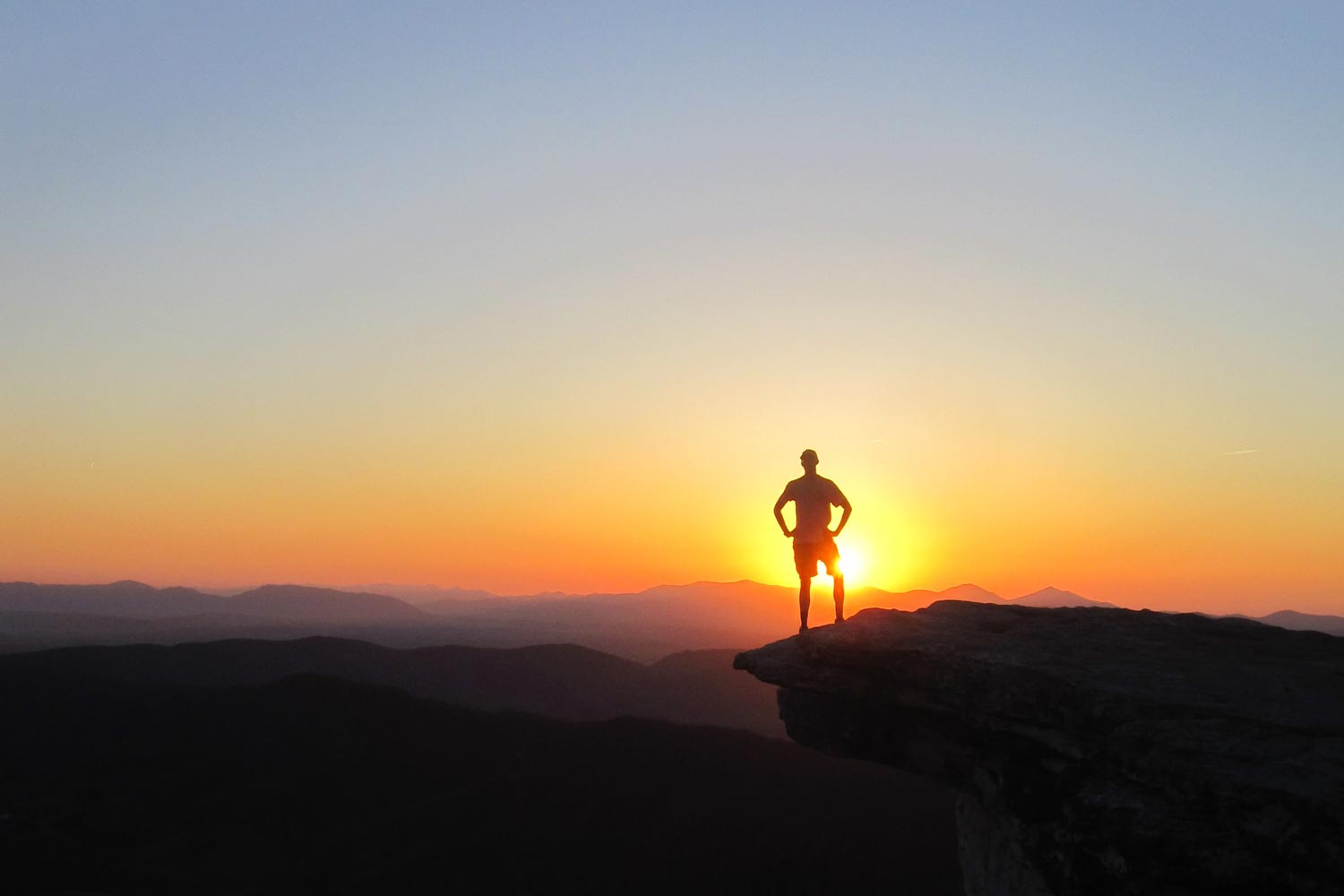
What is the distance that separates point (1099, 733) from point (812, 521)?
4409 mm

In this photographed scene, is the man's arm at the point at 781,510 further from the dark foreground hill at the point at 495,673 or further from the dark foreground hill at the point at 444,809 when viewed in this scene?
the dark foreground hill at the point at 495,673

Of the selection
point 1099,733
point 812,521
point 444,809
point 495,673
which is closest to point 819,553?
point 812,521

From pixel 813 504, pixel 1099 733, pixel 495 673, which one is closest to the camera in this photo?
pixel 1099 733

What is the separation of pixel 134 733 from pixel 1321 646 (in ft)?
118

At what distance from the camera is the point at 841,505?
12.2m

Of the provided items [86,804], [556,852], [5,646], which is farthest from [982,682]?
[5,646]

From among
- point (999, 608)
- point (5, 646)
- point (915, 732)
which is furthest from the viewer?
point (5, 646)

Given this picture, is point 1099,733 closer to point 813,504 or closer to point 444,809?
point 813,504

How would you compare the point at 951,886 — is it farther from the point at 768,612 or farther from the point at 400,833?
the point at 768,612

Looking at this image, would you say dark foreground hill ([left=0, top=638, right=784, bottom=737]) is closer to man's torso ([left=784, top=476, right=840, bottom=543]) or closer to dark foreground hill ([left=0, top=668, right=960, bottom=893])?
dark foreground hill ([left=0, top=668, right=960, bottom=893])

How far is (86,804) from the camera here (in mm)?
25906

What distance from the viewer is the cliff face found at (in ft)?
25.2

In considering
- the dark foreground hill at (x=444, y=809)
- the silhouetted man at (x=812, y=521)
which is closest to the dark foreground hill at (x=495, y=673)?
the dark foreground hill at (x=444, y=809)

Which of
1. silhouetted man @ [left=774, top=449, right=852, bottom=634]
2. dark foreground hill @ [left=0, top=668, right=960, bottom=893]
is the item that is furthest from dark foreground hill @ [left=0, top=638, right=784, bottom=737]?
silhouetted man @ [left=774, top=449, right=852, bottom=634]
